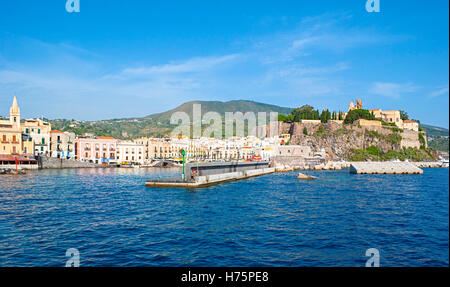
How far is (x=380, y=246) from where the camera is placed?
14469 mm

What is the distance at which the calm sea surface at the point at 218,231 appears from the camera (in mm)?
12555

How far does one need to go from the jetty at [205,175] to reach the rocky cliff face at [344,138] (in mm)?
54814

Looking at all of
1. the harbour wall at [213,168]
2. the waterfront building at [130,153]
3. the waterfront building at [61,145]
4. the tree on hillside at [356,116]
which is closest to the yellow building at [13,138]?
the waterfront building at [61,145]

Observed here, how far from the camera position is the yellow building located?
6788 cm

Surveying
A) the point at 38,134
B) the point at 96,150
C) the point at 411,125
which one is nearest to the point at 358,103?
the point at 411,125

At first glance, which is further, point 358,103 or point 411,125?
point 358,103

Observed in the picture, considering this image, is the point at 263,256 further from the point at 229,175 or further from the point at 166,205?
the point at 229,175

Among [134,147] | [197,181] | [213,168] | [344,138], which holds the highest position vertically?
[344,138]

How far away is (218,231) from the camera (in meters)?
16.9

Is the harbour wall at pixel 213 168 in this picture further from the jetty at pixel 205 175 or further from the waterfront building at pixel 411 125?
the waterfront building at pixel 411 125

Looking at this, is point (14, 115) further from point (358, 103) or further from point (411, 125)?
point (411, 125)

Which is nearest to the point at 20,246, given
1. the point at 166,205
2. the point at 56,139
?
the point at 166,205

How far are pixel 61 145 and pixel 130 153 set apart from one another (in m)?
16.6
